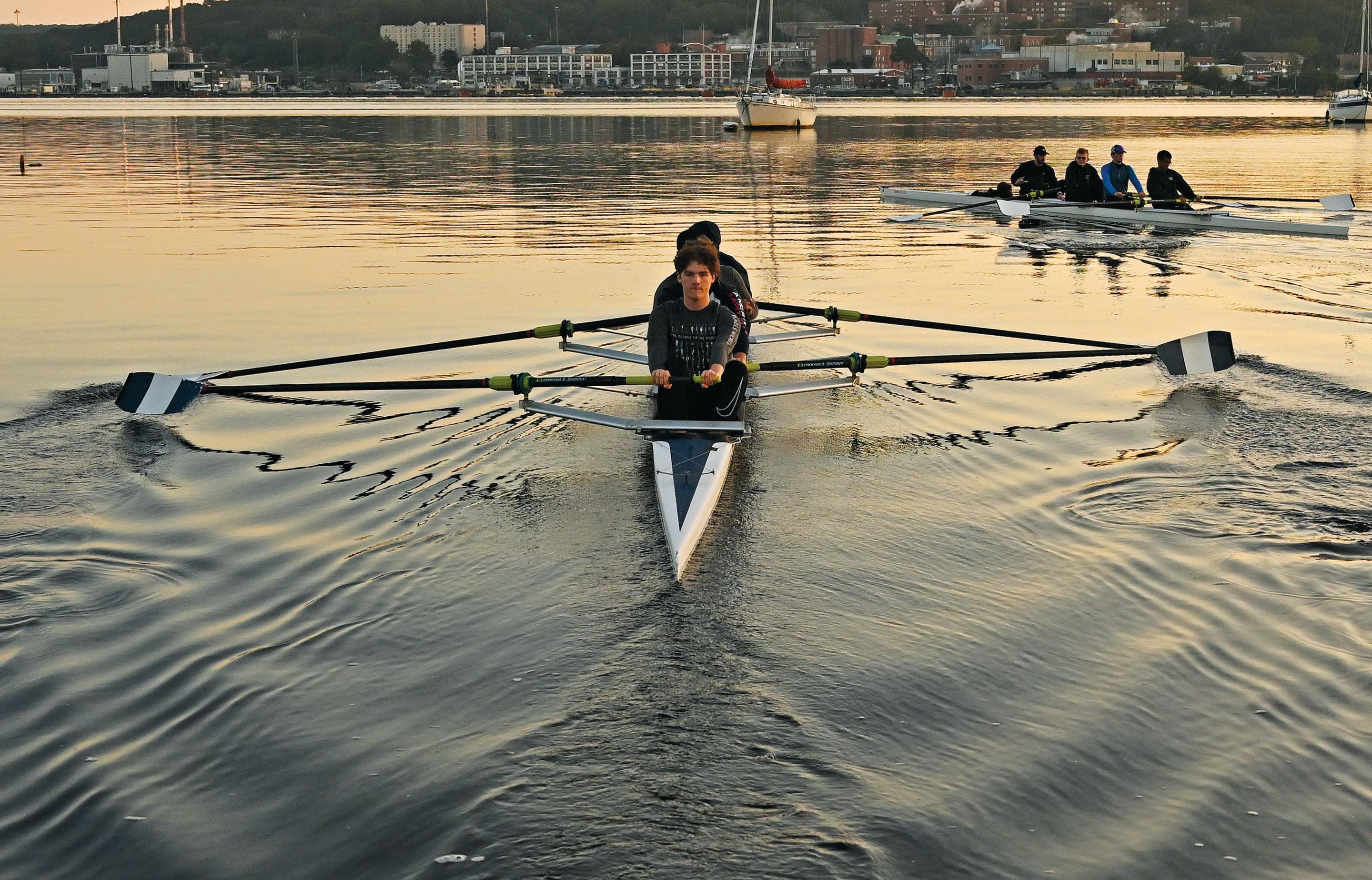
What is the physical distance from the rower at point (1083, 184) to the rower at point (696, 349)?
18145 mm

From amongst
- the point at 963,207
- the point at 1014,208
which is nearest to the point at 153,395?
the point at 1014,208

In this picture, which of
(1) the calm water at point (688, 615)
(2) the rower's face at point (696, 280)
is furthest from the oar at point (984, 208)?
(2) the rower's face at point (696, 280)

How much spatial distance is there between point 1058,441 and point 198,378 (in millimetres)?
7391

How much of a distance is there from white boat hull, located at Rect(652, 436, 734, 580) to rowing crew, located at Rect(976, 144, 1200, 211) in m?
18.2

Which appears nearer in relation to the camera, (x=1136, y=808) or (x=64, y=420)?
(x=1136, y=808)

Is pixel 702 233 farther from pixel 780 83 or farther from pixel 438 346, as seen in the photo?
pixel 780 83

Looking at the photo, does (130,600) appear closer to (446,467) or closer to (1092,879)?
(446,467)

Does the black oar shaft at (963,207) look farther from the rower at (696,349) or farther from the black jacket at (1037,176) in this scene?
the rower at (696,349)

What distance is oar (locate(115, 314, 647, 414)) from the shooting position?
38.0 feet

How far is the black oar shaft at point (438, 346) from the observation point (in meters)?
12.4

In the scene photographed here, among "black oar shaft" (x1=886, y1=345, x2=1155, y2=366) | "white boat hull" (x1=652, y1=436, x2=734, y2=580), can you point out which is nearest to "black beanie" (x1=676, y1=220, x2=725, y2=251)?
"black oar shaft" (x1=886, y1=345, x2=1155, y2=366)

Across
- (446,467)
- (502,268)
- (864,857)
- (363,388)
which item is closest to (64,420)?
(363,388)

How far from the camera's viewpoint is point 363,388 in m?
11.4

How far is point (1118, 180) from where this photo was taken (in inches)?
1048
